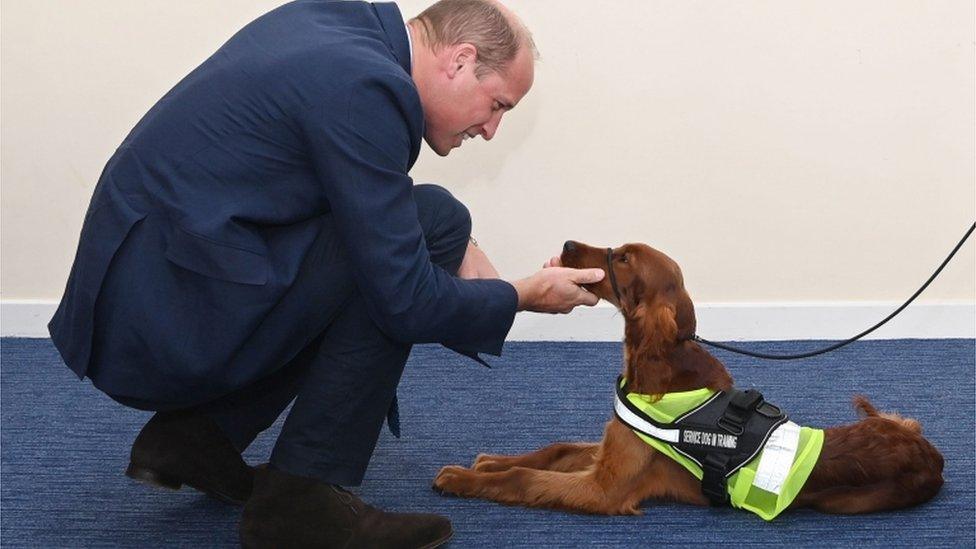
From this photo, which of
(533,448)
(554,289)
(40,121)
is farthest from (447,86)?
(40,121)

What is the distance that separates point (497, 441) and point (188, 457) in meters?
0.74

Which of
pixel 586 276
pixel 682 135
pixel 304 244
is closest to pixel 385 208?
pixel 304 244

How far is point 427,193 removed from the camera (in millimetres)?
2006

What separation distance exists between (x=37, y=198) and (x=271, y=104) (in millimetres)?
1737

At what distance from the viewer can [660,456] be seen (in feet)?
6.93

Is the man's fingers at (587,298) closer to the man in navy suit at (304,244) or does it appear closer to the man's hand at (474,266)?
the man in navy suit at (304,244)

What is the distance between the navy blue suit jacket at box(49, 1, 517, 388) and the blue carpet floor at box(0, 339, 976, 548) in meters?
0.42

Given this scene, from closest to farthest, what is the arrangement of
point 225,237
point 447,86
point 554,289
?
point 225,237 < point 447,86 < point 554,289

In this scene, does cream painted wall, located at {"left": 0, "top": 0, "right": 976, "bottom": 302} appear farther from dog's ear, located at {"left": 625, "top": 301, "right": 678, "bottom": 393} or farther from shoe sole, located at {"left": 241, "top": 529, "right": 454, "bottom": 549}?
shoe sole, located at {"left": 241, "top": 529, "right": 454, "bottom": 549}

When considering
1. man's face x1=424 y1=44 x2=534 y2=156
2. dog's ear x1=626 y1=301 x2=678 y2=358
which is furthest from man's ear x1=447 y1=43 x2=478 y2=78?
dog's ear x1=626 y1=301 x2=678 y2=358

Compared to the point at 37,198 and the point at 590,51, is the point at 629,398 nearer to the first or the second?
the point at 590,51

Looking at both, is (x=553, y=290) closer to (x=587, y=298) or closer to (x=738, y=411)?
(x=587, y=298)

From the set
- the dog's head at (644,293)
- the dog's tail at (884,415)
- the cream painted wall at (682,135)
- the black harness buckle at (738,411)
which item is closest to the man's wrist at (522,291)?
the dog's head at (644,293)

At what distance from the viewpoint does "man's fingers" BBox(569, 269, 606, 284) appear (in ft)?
6.48
